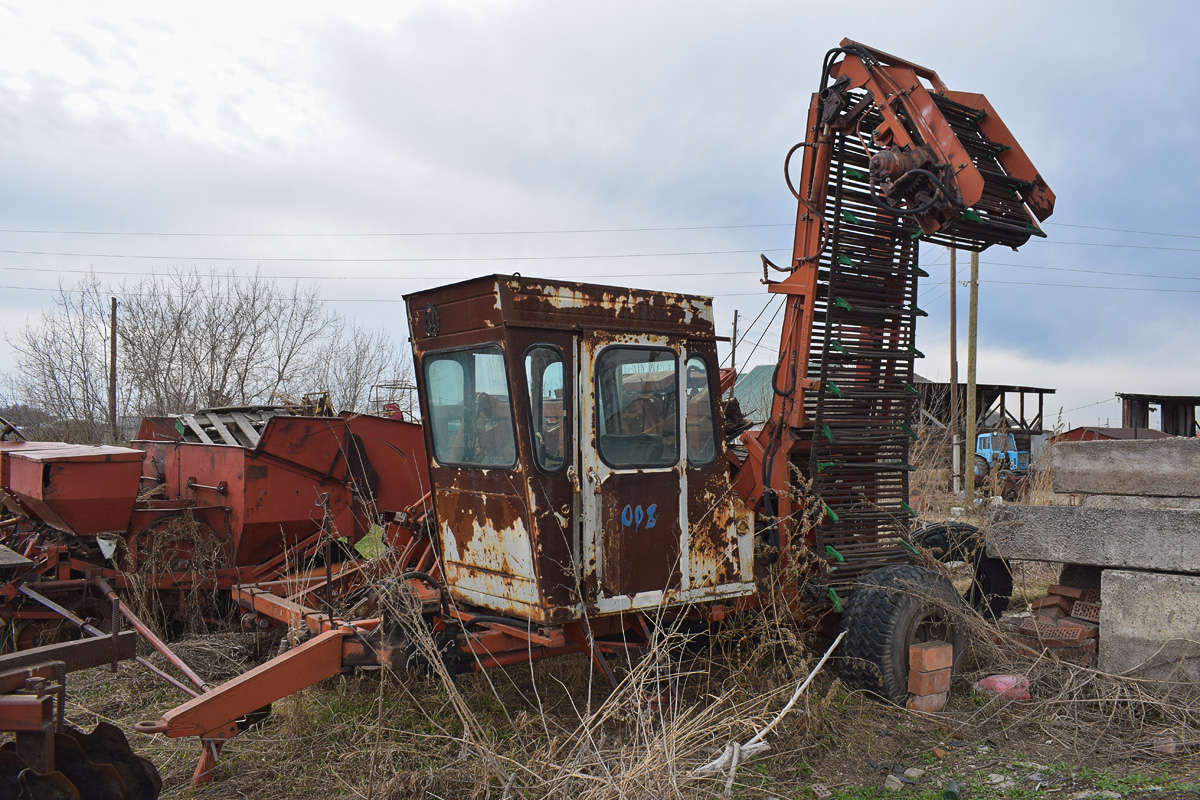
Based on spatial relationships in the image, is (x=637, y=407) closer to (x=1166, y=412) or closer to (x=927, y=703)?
(x=927, y=703)

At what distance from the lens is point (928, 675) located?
5133mm

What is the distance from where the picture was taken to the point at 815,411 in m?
5.64

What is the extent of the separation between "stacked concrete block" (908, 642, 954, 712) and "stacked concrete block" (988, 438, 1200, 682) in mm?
1023

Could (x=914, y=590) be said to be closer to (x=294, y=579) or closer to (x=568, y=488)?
(x=568, y=488)

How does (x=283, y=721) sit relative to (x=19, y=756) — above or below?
below

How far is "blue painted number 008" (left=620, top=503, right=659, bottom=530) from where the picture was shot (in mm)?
4473

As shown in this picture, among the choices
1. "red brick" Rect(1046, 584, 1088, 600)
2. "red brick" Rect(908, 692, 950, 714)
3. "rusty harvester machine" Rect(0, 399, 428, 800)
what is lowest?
"red brick" Rect(908, 692, 950, 714)

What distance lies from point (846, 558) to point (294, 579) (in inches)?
148

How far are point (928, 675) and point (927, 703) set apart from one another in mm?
171

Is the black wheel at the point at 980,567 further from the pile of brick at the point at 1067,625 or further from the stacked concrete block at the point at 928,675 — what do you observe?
the stacked concrete block at the point at 928,675

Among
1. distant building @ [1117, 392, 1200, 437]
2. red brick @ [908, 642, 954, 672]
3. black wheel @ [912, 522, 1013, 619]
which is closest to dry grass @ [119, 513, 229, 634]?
red brick @ [908, 642, 954, 672]

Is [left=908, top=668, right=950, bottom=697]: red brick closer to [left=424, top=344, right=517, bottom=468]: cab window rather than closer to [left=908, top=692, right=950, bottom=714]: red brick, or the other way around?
[left=908, top=692, right=950, bottom=714]: red brick

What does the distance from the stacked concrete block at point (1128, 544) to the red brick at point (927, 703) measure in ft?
3.57

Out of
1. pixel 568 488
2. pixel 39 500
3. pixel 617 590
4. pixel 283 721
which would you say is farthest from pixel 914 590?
pixel 39 500
